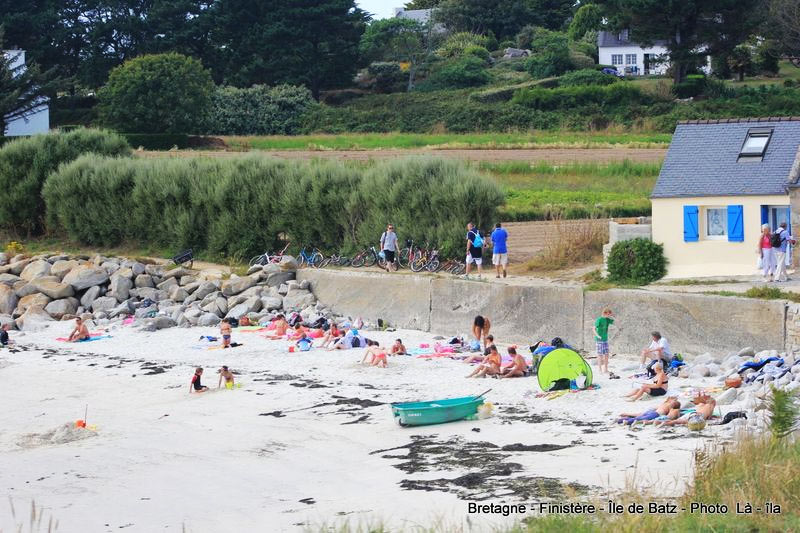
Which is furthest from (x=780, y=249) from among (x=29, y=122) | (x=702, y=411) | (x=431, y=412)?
(x=29, y=122)

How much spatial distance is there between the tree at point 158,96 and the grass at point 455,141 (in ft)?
8.53

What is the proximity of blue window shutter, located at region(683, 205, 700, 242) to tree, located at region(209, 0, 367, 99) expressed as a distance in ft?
163

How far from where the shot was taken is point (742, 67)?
6812 cm

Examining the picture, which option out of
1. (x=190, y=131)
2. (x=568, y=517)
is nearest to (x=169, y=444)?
(x=568, y=517)

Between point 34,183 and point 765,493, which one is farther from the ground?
point 34,183

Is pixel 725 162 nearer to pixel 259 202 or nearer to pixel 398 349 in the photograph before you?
pixel 398 349

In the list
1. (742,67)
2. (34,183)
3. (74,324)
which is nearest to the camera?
(74,324)

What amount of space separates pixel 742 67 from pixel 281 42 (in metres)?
26.8

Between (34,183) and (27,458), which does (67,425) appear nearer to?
(27,458)

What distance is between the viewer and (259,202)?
1379 inches

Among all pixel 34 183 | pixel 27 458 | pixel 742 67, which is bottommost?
pixel 27 458

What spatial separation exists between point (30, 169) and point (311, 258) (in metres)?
13.2

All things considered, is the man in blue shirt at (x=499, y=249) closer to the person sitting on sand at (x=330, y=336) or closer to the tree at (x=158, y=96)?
the person sitting on sand at (x=330, y=336)

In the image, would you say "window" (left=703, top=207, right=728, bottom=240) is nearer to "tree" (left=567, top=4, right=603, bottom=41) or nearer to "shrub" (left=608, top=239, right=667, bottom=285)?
"shrub" (left=608, top=239, right=667, bottom=285)
